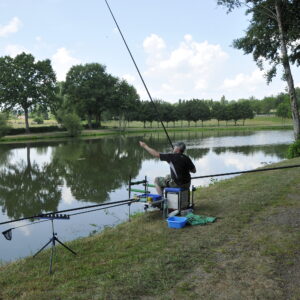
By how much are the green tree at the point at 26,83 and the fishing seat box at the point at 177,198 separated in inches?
2069

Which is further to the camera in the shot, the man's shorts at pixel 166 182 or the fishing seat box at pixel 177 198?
the man's shorts at pixel 166 182

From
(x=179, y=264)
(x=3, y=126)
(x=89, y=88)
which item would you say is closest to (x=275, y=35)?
(x=179, y=264)

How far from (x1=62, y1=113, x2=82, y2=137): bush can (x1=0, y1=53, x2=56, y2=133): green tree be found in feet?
21.0

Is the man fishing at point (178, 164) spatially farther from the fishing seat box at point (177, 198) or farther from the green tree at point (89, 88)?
the green tree at point (89, 88)

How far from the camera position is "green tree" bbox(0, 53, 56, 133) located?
53.5 m

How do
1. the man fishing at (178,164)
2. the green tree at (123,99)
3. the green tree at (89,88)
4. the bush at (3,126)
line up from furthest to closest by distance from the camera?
the green tree at (123,99) < the green tree at (89,88) < the bush at (3,126) < the man fishing at (178,164)

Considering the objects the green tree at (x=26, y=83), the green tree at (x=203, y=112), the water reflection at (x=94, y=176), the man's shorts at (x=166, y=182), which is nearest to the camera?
the man's shorts at (x=166, y=182)

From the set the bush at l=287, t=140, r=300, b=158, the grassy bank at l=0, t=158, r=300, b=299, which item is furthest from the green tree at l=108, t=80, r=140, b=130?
the grassy bank at l=0, t=158, r=300, b=299

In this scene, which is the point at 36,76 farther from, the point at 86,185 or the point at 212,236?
the point at 212,236

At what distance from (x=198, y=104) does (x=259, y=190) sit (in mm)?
92316

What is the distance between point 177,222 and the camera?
5930 millimetres

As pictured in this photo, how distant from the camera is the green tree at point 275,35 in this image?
16.3 m

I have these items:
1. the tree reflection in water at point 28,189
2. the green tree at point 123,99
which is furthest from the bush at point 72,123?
the tree reflection in water at point 28,189

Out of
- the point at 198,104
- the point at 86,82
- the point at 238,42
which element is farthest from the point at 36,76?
the point at 198,104
